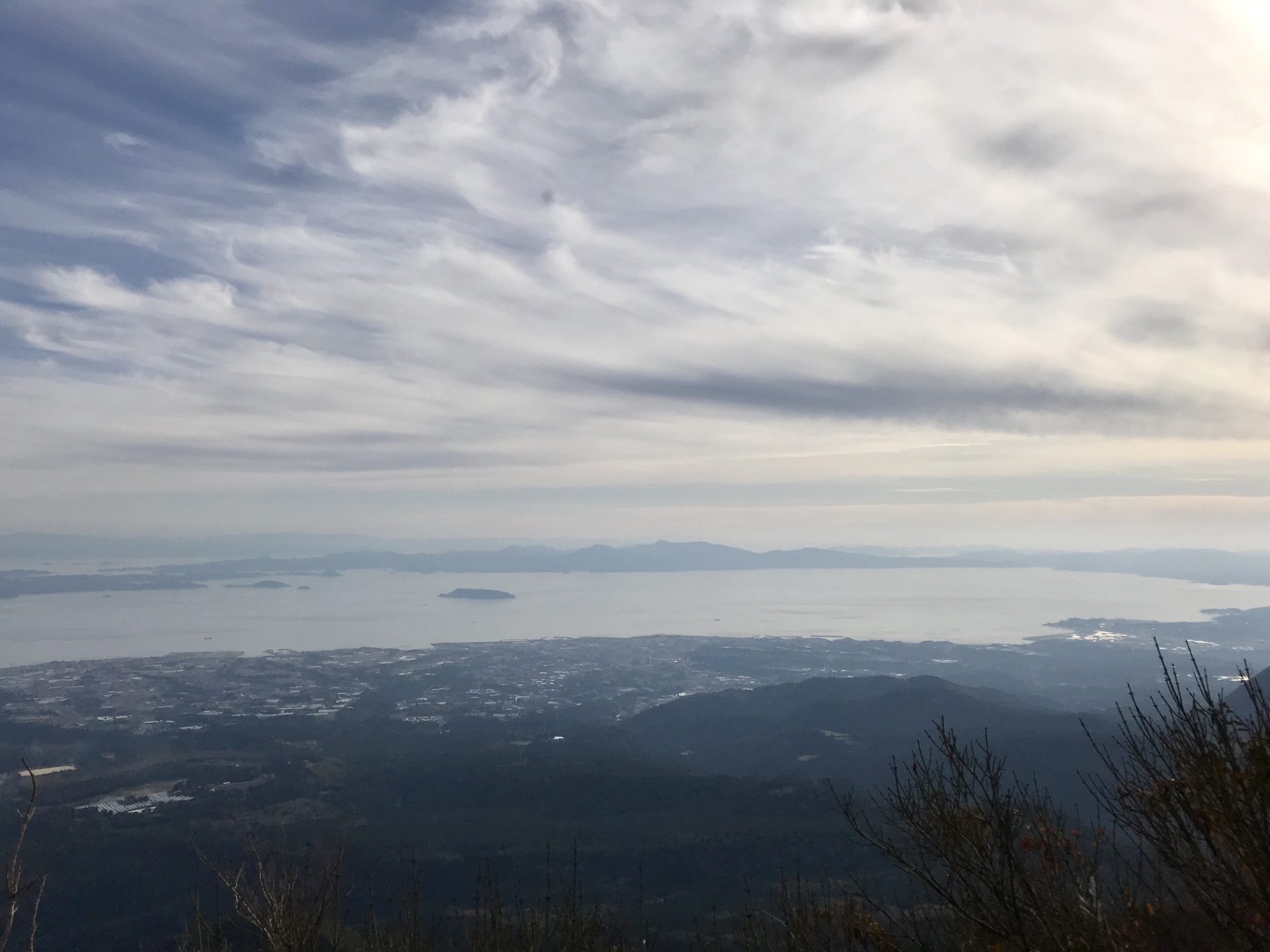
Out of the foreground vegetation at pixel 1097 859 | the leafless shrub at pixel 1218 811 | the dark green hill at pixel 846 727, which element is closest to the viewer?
the leafless shrub at pixel 1218 811

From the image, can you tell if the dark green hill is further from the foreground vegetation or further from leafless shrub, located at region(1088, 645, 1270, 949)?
leafless shrub, located at region(1088, 645, 1270, 949)

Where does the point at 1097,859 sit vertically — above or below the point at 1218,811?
below

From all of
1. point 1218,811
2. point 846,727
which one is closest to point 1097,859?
point 1218,811

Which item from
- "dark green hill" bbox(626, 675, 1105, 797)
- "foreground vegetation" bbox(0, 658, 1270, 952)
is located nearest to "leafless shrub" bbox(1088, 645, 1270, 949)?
"foreground vegetation" bbox(0, 658, 1270, 952)

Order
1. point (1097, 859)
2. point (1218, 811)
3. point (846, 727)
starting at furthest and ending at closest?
point (846, 727), point (1097, 859), point (1218, 811)

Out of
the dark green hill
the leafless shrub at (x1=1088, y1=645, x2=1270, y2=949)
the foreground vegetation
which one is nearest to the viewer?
the leafless shrub at (x1=1088, y1=645, x2=1270, y2=949)

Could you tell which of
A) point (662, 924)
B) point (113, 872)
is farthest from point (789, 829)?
point (113, 872)

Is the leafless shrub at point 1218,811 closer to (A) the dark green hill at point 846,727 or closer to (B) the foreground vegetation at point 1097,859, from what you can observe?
(B) the foreground vegetation at point 1097,859

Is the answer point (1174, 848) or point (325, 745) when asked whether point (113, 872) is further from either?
point (1174, 848)

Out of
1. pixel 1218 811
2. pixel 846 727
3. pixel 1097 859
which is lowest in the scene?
pixel 846 727

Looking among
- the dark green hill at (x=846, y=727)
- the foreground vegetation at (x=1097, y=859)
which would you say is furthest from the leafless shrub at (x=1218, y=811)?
the dark green hill at (x=846, y=727)

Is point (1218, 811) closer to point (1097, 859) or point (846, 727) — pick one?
point (1097, 859)
